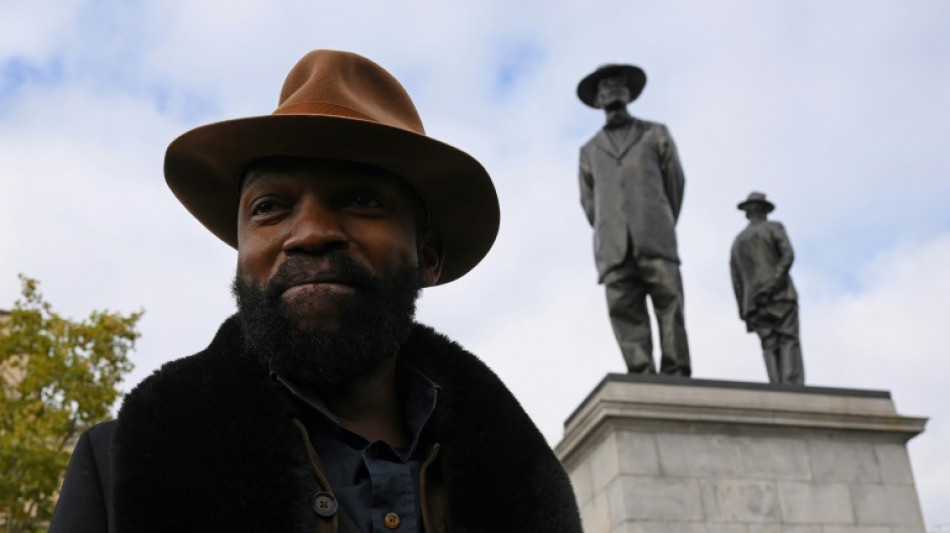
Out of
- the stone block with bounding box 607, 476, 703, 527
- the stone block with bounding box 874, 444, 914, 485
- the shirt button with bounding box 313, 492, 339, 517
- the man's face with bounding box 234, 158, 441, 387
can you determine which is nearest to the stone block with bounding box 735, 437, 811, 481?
the stone block with bounding box 607, 476, 703, 527

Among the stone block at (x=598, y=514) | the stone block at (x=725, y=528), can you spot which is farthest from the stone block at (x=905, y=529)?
the stone block at (x=598, y=514)

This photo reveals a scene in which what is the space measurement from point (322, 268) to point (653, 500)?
6.88 m

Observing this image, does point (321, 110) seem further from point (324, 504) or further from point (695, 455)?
point (695, 455)

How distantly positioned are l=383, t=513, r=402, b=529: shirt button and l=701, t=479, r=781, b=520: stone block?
699 cm

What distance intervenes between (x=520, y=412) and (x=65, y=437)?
15.4m

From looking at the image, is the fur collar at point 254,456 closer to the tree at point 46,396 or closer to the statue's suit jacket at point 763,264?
the statue's suit jacket at point 763,264

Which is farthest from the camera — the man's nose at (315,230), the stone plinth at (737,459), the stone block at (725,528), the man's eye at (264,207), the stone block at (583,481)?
the stone block at (583,481)

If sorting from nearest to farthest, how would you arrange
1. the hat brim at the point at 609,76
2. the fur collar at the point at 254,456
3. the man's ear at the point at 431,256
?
the fur collar at the point at 254,456 → the man's ear at the point at 431,256 → the hat brim at the point at 609,76

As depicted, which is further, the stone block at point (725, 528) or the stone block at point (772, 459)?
the stone block at point (772, 459)

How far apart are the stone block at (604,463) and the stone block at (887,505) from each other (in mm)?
1969

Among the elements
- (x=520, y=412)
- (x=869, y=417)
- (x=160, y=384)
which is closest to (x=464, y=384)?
(x=520, y=412)

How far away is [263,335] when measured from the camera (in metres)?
2.16

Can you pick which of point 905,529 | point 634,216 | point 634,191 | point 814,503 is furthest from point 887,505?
point 634,191

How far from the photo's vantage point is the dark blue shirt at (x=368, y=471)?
2016mm
